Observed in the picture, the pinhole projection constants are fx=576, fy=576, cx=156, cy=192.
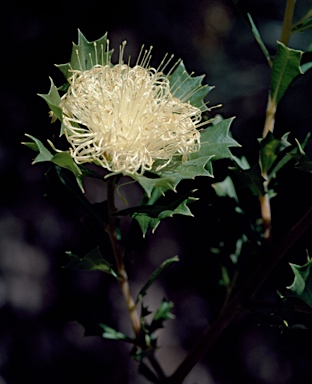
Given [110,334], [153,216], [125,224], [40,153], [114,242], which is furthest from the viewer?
[125,224]

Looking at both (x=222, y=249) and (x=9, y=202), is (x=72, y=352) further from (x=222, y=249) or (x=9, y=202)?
(x=222, y=249)

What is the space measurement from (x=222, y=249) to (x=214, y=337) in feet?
0.66

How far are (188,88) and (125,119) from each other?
13cm

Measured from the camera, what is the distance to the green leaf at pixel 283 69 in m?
0.91

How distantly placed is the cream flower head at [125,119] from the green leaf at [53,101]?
0.10ft

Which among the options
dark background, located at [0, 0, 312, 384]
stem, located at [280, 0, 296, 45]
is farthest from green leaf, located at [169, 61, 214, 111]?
dark background, located at [0, 0, 312, 384]

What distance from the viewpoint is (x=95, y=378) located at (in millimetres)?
1979

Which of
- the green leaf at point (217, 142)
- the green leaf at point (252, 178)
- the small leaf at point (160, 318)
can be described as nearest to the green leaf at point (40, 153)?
the green leaf at point (217, 142)

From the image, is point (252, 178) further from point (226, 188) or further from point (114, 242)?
point (114, 242)

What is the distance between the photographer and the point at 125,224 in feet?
7.09

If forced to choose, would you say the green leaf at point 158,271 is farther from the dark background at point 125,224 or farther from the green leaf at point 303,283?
the dark background at point 125,224

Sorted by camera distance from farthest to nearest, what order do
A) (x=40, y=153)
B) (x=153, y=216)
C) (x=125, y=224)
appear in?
(x=125, y=224)
(x=153, y=216)
(x=40, y=153)

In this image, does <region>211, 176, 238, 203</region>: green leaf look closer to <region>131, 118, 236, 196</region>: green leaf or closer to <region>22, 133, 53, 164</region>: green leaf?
<region>131, 118, 236, 196</region>: green leaf

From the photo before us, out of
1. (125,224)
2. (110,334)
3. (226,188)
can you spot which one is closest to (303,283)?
(226,188)
